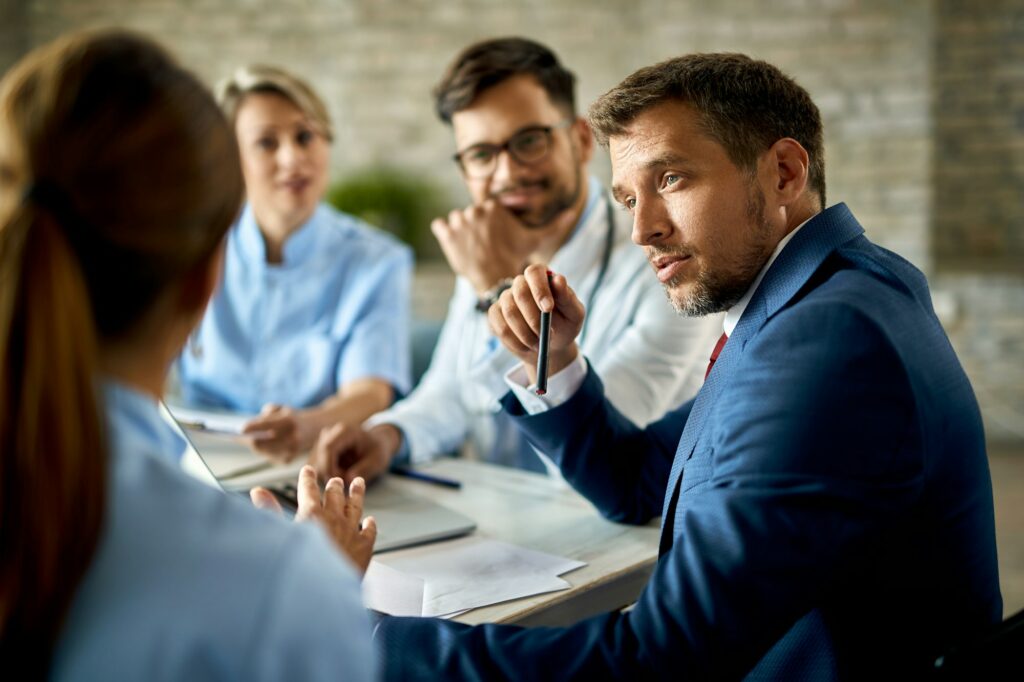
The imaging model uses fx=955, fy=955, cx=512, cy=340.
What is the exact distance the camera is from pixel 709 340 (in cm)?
177

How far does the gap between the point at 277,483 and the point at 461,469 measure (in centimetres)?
35

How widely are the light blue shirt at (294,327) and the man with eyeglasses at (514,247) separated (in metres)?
0.29

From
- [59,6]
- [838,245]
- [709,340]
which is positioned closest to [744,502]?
[838,245]

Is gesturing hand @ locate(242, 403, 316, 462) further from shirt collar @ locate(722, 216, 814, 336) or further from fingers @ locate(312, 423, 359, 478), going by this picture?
shirt collar @ locate(722, 216, 814, 336)

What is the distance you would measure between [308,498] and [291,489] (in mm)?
562

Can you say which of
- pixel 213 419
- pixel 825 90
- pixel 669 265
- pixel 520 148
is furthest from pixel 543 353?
pixel 825 90

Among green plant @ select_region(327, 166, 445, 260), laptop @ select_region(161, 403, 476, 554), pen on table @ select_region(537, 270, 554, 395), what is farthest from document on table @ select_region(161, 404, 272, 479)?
green plant @ select_region(327, 166, 445, 260)

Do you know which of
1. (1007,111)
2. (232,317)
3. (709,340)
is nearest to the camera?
(709,340)

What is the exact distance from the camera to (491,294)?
190 cm

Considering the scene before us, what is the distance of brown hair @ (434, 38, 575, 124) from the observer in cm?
198

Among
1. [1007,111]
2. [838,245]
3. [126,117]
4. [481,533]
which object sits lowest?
[481,533]

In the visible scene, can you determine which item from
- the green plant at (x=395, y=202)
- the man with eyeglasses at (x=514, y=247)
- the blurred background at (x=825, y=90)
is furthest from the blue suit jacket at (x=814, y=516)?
the green plant at (x=395, y=202)

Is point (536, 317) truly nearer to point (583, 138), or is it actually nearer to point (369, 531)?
point (369, 531)

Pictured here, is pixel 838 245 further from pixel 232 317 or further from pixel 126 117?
pixel 232 317
